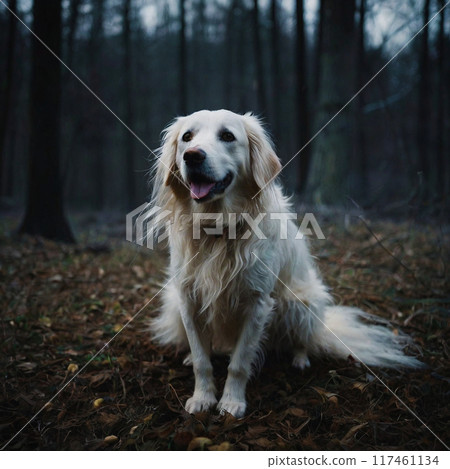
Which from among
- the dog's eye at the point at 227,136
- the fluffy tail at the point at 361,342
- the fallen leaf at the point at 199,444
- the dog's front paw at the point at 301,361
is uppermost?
the dog's eye at the point at 227,136

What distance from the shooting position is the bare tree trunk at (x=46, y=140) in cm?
509

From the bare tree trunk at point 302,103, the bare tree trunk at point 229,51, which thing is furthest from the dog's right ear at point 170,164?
the bare tree trunk at point 229,51

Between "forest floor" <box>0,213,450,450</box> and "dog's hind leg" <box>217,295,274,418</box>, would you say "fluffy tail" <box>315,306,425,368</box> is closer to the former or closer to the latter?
"forest floor" <box>0,213,450,450</box>

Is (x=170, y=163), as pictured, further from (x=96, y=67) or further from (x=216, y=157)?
(x=96, y=67)

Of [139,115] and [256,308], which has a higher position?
[139,115]

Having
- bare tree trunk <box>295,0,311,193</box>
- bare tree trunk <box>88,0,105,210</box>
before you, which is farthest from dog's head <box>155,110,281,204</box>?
bare tree trunk <box>88,0,105,210</box>

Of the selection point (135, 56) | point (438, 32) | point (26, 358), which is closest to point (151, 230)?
point (26, 358)

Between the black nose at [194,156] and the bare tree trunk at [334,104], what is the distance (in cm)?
458

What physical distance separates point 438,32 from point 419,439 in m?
10.9

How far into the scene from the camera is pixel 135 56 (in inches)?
411

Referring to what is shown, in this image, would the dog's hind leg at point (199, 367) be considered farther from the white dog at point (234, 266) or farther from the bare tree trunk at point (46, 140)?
the bare tree trunk at point (46, 140)

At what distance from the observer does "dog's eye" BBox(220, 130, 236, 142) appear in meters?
2.02

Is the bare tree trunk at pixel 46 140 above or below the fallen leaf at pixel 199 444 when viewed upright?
above
